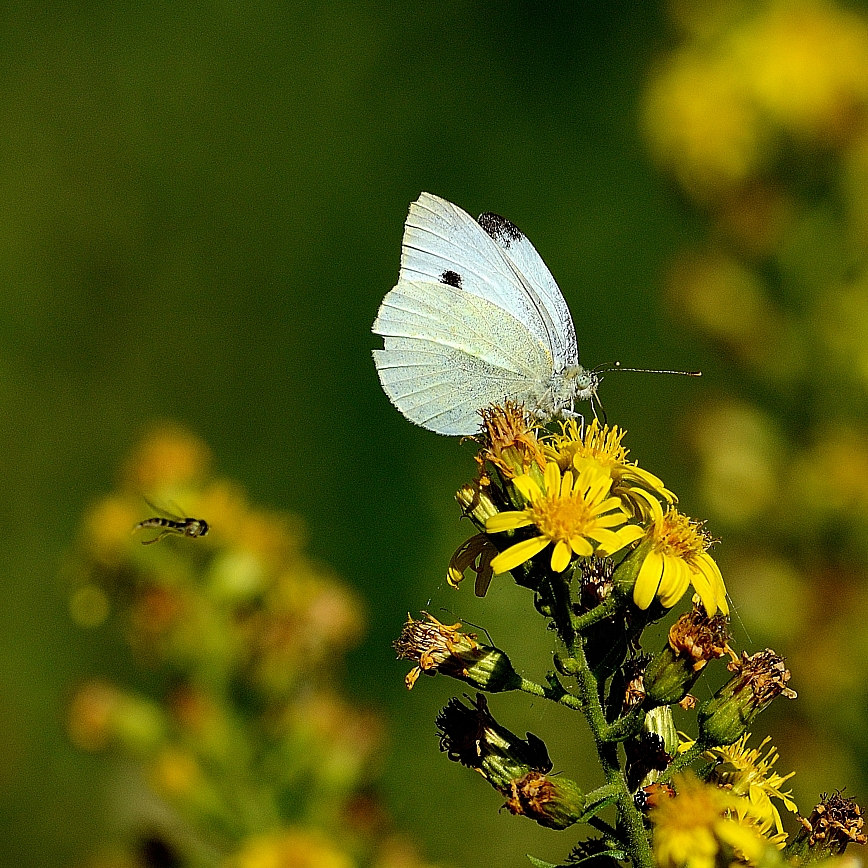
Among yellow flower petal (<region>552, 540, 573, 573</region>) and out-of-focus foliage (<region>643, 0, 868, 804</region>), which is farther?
out-of-focus foliage (<region>643, 0, 868, 804</region>)

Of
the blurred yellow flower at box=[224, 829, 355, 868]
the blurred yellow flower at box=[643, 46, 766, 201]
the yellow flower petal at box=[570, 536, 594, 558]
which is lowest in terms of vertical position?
the blurred yellow flower at box=[224, 829, 355, 868]

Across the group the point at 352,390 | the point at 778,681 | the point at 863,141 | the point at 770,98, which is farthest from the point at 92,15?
the point at 778,681

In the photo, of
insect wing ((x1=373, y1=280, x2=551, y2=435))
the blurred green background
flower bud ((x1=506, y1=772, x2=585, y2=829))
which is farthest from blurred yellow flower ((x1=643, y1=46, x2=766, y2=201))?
flower bud ((x1=506, y1=772, x2=585, y2=829))

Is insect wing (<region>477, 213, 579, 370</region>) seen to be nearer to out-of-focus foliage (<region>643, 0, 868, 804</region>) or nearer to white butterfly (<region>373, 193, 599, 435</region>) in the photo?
white butterfly (<region>373, 193, 599, 435</region>)

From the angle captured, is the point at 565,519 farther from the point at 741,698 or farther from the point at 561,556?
the point at 741,698

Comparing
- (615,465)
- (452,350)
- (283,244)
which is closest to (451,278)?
(452,350)

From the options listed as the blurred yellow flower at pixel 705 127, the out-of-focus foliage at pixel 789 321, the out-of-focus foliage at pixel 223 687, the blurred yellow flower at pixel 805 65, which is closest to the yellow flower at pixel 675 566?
the out-of-focus foliage at pixel 223 687
